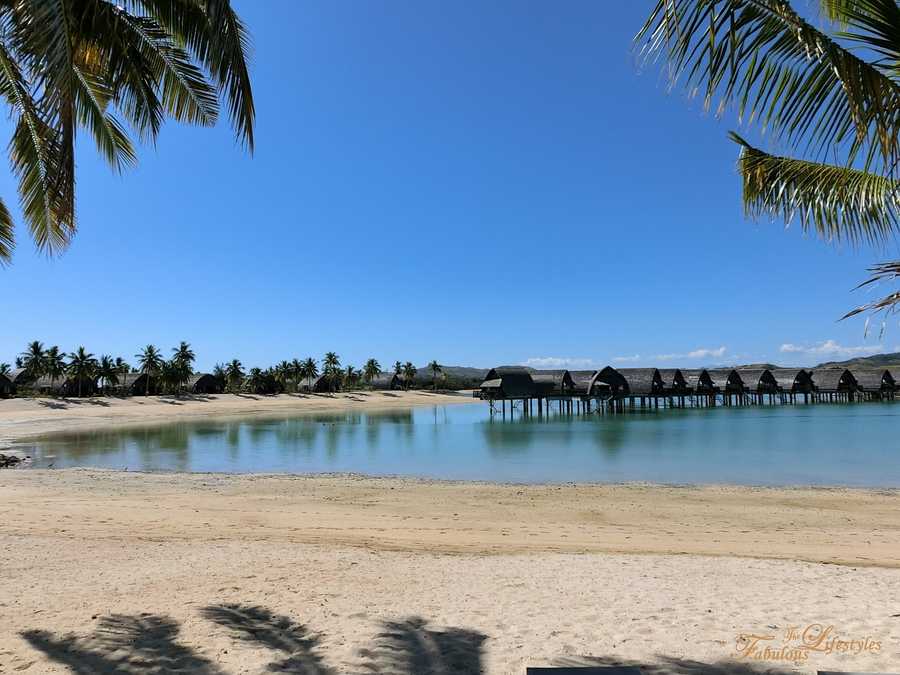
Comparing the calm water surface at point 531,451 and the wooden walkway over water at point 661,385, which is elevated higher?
the wooden walkway over water at point 661,385

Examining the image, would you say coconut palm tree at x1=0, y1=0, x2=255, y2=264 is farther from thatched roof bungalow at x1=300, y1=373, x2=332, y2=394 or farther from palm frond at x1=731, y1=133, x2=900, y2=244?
thatched roof bungalow at x1=300, y1=373, x2=332, y2=394

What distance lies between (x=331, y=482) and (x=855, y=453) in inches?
888

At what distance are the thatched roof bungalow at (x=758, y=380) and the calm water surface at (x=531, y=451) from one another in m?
20.0

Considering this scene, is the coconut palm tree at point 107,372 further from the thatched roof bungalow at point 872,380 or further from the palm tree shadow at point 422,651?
the thatched roof bungalow at point 872,380

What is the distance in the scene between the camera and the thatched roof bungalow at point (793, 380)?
60.9 metres

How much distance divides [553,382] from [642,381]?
945 cm

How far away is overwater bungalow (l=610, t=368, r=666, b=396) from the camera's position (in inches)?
2105

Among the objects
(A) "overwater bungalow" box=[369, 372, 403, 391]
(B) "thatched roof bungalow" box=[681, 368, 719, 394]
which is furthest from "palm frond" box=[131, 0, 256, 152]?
(A) "overwater bungalow" box=[369, 372, 403, 391]

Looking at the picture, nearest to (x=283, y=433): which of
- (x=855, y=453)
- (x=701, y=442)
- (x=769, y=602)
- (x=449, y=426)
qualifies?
(x=449, y=426)

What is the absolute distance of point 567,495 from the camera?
13445 mm

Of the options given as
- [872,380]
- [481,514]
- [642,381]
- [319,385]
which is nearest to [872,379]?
[872,380]

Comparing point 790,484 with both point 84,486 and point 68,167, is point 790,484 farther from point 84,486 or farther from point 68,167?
point 84,486

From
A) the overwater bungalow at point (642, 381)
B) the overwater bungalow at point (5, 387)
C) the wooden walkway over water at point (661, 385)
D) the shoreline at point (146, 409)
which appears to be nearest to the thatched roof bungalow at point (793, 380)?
the wooden walkway over water at point (661, 385)

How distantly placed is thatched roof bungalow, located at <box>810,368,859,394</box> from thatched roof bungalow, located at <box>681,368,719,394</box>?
13.2 m
